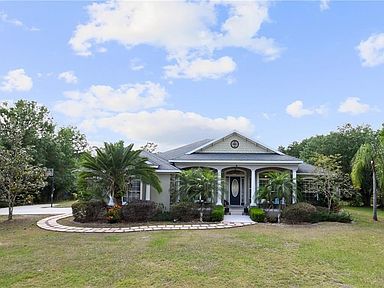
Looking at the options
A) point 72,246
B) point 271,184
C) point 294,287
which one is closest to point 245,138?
point 271,184

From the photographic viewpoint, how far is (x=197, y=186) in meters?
19.9

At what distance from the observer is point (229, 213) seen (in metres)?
22.6

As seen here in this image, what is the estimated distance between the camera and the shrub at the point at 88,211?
58.4 ft

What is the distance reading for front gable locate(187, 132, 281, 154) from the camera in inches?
982

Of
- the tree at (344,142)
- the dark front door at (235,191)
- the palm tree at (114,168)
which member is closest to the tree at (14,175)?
the palm tree at (114,168)

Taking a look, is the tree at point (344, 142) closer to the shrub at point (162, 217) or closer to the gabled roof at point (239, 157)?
the gabled roof at point (239, 157)

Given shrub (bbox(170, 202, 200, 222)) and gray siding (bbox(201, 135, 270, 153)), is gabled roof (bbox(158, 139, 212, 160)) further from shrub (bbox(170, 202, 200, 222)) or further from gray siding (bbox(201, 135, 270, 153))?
shrub (bbox(170, 202, 200, 222))

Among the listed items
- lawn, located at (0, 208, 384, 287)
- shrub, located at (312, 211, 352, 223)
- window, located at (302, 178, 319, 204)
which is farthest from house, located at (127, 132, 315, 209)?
lawn, located at (0, 208, 384, 287)

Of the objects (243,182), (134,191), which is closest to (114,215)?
(134,191)

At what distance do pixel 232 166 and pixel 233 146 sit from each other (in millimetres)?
2272

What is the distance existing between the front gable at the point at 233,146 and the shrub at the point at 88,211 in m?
8.76

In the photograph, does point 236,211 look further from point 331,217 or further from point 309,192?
point 331,217

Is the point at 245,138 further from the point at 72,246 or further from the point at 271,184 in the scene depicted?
the point at 72,246

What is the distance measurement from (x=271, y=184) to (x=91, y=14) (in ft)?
42.8
